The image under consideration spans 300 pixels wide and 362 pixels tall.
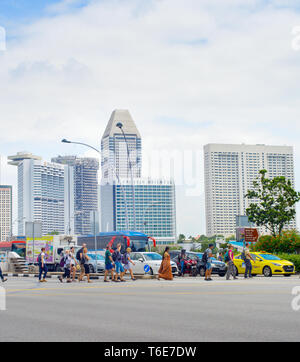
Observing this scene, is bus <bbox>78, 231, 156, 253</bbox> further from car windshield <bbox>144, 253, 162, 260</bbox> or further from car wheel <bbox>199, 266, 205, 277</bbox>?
car wheel <bbox>199, 266, 205, 277</bbox>

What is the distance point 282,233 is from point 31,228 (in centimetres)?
1680

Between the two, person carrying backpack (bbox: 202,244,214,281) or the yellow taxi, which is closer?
person carrying backpack (bbox: 202,244,214,281)

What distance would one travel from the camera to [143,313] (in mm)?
12781

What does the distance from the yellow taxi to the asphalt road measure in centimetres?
1328

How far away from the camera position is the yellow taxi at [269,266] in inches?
1198

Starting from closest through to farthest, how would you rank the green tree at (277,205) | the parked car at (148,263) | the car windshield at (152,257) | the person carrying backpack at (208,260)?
the person carrying backpack at (208,260) → the parked car at (148,263) → the car windshield at (152,257) → the green tree at (277,205)

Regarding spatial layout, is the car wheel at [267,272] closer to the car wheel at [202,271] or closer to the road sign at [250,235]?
the car wheel at [202,271]

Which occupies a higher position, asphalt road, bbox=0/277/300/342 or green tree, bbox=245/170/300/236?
green tree, bbox=245/170/300/236

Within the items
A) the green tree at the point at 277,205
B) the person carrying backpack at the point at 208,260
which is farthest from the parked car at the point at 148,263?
the green tree at the point at 277,205

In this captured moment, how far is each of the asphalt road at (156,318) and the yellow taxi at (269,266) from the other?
13.3m

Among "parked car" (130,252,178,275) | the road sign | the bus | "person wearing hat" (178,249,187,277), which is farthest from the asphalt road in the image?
the bus

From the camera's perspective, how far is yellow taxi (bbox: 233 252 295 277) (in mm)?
30422
